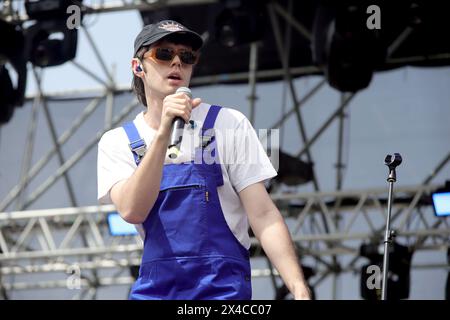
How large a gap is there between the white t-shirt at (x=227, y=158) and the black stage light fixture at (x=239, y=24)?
23.2ft

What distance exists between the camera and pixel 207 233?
150 inches

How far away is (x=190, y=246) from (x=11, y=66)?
826cm

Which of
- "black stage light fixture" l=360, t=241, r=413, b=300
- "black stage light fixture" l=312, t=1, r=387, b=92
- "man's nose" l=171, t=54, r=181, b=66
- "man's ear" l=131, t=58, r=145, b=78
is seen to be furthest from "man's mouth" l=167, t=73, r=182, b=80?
"black stage light fixture" l=360, t=241, r=413, b=300

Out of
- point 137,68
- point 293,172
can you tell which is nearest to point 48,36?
point 293,172

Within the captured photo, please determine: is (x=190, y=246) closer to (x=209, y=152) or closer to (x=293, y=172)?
(x=209, y=152)

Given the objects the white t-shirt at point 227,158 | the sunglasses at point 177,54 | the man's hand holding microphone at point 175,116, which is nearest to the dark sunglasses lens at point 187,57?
the sunglasses at point 177,54

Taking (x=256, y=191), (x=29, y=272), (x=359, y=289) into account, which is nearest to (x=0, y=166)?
(x=29, y=272)

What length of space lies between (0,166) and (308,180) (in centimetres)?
344

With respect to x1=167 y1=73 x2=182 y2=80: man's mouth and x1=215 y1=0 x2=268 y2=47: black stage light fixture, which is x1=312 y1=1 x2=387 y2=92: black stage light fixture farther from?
x1=167 y1=73 x2=182 y2=80: man's mouth

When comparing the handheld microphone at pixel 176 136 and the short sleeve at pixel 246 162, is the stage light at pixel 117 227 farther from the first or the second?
the handheld microphone at pixel 176 136

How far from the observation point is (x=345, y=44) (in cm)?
1066

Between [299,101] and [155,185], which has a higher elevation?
[299,101]

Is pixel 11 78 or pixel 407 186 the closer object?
pixel 407 186

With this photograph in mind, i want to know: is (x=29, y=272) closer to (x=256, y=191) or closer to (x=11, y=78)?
(x=11, y=78)
